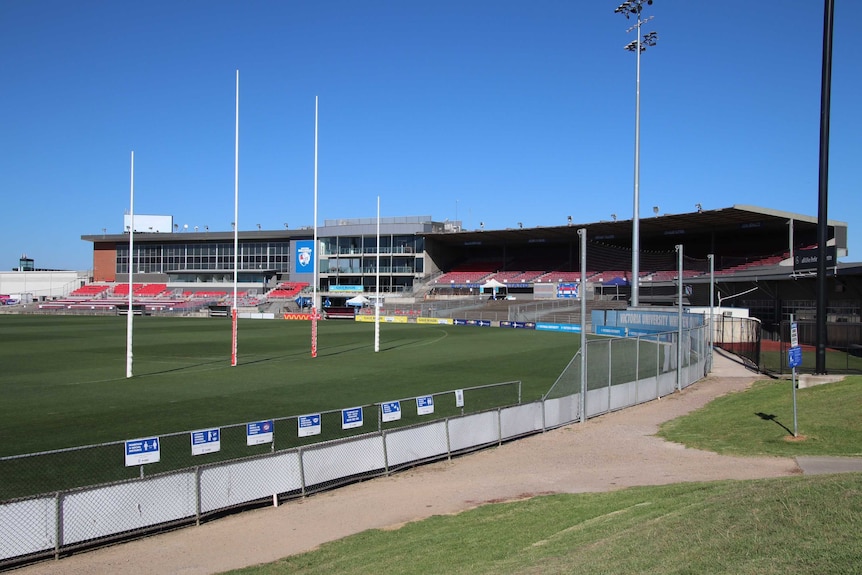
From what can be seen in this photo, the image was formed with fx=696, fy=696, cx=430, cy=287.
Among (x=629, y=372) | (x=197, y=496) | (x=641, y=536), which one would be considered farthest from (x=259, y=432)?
(x=629, y=372)

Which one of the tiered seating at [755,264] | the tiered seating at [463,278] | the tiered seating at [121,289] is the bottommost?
the tiered seating at [121,289]

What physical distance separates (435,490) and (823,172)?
64.5ft

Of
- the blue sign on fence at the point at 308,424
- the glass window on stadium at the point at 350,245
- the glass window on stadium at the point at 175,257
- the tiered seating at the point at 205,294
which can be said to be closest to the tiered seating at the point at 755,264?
the glass window on stadium at the point at 350,245

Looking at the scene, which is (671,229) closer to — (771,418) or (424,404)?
(771,418)

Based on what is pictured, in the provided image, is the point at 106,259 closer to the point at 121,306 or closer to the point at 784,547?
the point at 121,306

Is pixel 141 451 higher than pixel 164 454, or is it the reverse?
pixel 141 451

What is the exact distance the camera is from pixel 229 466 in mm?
12227

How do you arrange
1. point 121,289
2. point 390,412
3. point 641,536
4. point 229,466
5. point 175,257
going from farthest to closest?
point 175,257 → point 121,289 → point 390,412 → point 229,466 → point 641,536

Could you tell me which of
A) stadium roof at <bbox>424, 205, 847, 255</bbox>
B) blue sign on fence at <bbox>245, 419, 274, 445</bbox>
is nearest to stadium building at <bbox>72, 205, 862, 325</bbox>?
stadium roof at <bbox>424, 205, 847, 255</bbox>

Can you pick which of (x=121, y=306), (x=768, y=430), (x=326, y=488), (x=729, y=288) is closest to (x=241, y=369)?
(x=326, y=488)

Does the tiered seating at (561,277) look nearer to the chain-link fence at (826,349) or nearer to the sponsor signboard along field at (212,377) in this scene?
the sponsor signboard along field at (212,377)

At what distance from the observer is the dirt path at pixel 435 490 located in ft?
33.7

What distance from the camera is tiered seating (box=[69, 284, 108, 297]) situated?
112562 mm

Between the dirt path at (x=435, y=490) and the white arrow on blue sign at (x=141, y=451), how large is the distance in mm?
1247
